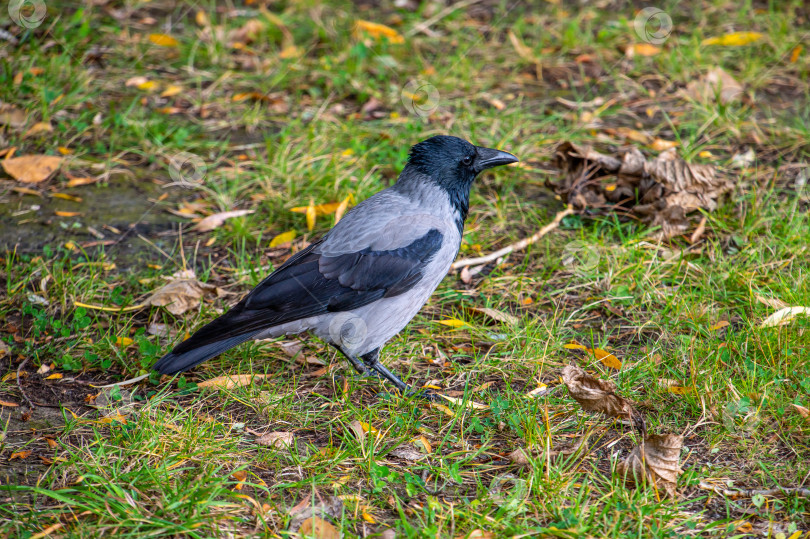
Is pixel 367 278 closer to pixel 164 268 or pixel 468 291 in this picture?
pixel 468 291

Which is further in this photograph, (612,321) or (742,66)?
(742,66)

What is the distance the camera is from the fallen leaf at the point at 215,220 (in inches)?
205

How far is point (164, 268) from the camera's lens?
4.82m

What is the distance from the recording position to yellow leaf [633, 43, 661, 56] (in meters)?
6.90

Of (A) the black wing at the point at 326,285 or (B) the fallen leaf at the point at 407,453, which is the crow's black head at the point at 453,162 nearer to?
(A) the black wing at the point at 326,285

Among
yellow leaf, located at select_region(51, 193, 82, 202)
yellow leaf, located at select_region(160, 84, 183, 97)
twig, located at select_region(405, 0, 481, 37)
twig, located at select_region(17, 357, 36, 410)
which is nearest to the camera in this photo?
twig, located at select_region(17, 357, 36, 410)

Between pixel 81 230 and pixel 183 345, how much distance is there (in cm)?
185

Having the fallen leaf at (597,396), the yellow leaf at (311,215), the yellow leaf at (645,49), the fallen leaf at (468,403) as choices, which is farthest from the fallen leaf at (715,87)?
the fallen leaf at (468,403)

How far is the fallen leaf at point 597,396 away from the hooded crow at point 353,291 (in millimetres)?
912

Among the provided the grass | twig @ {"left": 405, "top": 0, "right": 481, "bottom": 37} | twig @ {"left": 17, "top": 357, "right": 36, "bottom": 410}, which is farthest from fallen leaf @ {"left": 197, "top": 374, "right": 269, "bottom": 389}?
twig @ {"left": 405, "top": 0, "right": 481, "bottom": 37}

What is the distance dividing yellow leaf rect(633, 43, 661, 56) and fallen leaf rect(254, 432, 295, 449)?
5.04 m

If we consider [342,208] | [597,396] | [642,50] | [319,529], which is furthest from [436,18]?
[319,529]

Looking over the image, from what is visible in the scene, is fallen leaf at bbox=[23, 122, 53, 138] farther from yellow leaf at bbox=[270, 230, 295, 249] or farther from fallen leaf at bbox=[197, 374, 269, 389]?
fallen leaf at bbox=[197, 374, 269, 389]

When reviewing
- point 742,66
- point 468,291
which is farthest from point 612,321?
point 742,66
